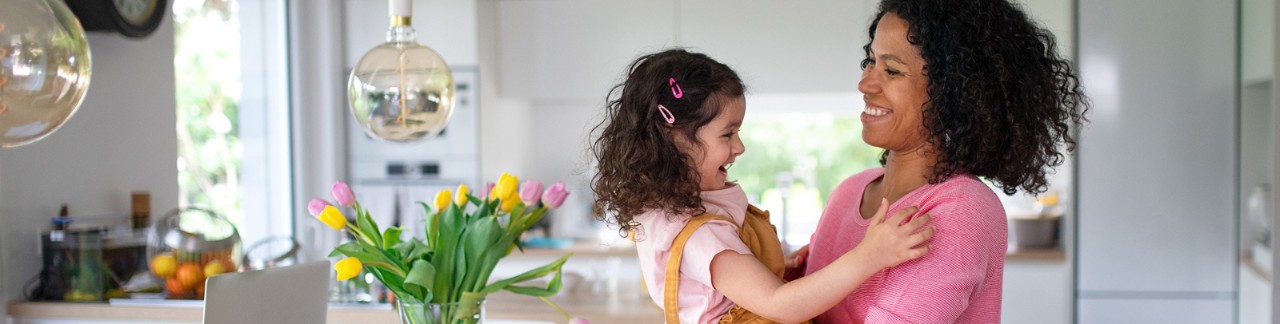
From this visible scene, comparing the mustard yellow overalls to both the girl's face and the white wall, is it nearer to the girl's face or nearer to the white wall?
the girl's face

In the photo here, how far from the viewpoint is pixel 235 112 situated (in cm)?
444

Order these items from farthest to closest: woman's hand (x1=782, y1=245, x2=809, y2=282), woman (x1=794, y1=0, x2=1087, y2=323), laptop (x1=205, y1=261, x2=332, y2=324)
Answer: laptop (x1=205, y1=261, x2=332, y2=324), woman's hand (x1=782, y1=245, x2=809, y2=282), woman (x1=794, y1=0, x2=1087, y2=323)

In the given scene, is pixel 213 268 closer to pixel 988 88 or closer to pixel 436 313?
pixel 436 313

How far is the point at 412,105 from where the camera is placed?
189 centimetres

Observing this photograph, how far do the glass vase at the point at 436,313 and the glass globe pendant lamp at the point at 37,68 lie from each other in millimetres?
679

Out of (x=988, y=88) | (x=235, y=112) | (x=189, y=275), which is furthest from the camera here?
(x=235, y=112)

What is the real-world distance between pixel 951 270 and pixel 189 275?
2389 mm

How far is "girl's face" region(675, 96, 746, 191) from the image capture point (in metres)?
1.40

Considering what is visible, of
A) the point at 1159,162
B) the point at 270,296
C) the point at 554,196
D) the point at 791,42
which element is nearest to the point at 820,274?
the point at 554,196

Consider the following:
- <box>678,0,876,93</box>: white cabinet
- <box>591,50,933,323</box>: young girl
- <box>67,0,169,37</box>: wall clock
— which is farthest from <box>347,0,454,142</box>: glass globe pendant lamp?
<box>678,0,876,93</box>: white cabinet

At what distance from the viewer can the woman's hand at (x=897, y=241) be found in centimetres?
115

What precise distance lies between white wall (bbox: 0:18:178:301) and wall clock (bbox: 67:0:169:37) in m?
0.15

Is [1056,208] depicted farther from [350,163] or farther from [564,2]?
[350,163]

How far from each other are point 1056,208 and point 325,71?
10.4 ft
